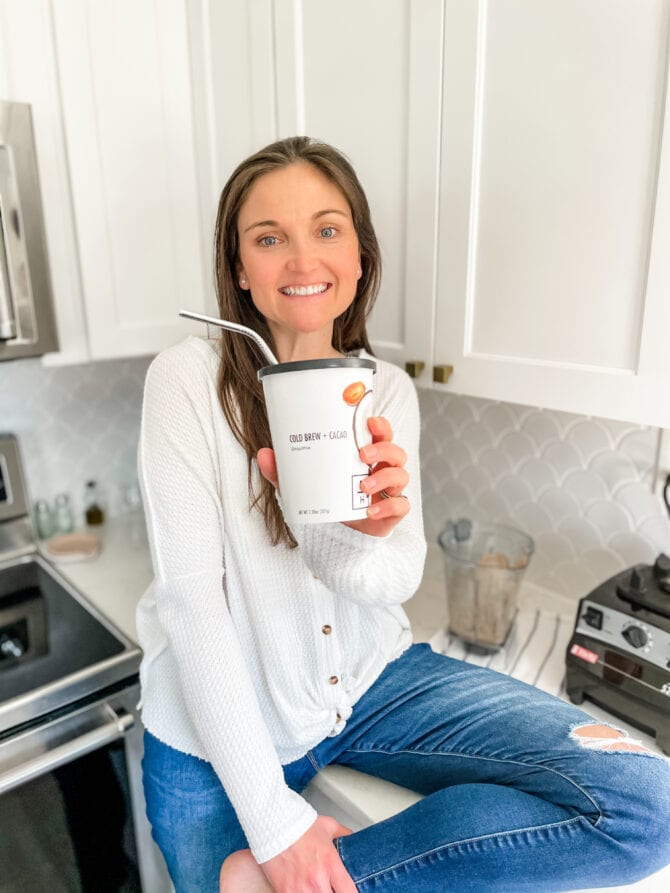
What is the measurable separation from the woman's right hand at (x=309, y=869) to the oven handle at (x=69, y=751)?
41cm

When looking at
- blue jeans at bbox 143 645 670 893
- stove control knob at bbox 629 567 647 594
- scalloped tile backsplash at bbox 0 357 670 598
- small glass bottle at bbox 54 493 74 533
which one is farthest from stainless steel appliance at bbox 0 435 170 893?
stove control knob at bbox 629 567 647 594

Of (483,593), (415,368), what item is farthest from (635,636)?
(415,368)

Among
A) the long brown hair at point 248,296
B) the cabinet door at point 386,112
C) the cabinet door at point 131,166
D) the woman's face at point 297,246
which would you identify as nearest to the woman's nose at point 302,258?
the woman's face at point 297,246

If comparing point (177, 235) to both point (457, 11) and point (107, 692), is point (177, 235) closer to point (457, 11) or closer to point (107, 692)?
point (457, 11)

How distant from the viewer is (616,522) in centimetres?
128

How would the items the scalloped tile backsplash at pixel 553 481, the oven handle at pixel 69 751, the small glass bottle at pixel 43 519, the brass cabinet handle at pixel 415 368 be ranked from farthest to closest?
the small glass bottle at pixel 43 519
the scalloped tile backsplash at pixel 553 481
the brass cabinet handle at pixel 415 368
the oven handle at pixel 69 751

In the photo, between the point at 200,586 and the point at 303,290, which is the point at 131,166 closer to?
the point at 303,290

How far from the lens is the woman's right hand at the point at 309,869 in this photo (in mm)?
774

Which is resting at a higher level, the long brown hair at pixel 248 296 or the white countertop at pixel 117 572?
the long brown hair at pixel 248 296

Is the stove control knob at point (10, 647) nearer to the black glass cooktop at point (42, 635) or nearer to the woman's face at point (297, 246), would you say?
the black glass cooktop at point (42, 635)

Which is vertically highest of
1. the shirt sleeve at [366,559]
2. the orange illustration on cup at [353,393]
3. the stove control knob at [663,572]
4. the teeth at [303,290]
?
the teeth at [303,290]

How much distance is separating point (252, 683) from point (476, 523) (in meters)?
0.62

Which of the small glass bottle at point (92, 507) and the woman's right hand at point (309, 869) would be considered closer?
the woman's right hand at point (309, 869)

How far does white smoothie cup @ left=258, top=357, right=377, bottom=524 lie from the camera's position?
0.65 m
